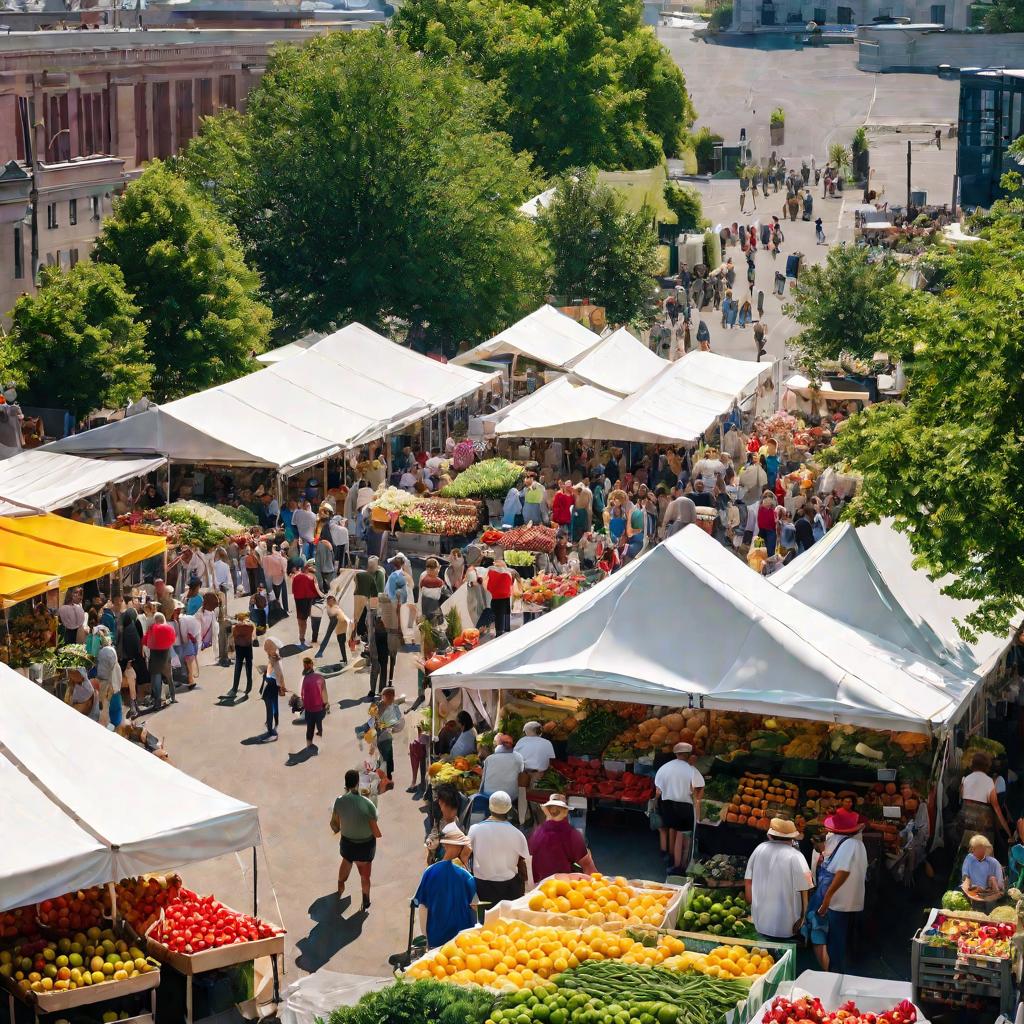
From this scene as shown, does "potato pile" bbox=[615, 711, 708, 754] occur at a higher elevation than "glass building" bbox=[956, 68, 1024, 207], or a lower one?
lower

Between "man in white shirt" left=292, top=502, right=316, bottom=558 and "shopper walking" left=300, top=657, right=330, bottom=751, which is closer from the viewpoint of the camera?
"shopper walking" left=300, top=657, right=330, bottom=751

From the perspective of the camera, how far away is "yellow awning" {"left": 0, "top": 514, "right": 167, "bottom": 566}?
20531 mm

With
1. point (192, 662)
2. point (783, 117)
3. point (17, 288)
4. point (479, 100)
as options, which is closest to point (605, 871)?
point (192, 662)

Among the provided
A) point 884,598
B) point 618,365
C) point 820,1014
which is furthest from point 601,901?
point 618,365

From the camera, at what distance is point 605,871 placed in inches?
576

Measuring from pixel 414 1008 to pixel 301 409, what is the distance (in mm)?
18097

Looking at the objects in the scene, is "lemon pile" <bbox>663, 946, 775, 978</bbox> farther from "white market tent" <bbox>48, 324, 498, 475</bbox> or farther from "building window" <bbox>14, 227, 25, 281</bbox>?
"building window" <bbox>14, 227, 25, 281</bbox>

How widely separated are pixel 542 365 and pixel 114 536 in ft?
50.4

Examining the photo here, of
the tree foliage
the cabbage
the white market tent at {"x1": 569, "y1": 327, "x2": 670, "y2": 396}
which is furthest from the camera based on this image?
Answer: the tree foliage

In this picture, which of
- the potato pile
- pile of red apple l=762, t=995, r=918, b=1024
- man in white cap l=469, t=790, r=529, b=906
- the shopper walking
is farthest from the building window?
pile of red apple l=762, t=995, r=918, b=1024

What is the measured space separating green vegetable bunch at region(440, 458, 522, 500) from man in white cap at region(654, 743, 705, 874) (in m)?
12.8

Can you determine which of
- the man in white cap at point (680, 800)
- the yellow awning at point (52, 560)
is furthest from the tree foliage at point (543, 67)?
the man in white cap at point (680, 800)

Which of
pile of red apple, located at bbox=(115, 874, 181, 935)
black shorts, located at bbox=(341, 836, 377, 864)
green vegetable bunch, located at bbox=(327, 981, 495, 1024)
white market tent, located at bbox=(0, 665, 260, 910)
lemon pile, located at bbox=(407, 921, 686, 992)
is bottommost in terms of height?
black shorts, located at bbox=(341, 836, 377, 864)

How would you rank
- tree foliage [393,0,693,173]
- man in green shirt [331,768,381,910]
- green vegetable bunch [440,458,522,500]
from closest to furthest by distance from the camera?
man in green shirt [331,768,381,910], green vegetable bunch [440,458,522,500], tree foliage [393,0,693,173]
